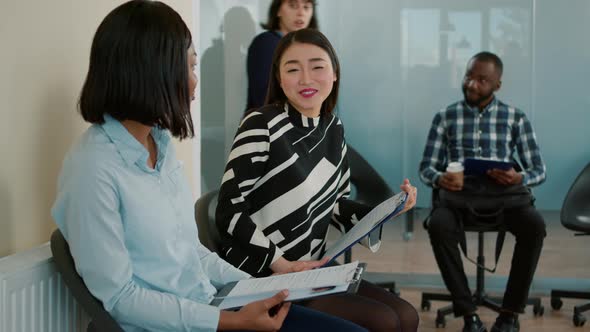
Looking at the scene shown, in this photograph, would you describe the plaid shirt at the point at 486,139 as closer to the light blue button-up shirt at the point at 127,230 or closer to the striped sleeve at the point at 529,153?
the striped sleeve at the point at 529,153

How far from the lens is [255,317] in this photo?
5.27 feet

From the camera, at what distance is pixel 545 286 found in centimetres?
482

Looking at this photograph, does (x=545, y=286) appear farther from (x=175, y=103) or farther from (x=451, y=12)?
(x=175, y=103)

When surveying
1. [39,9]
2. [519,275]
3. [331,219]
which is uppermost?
[39,9]

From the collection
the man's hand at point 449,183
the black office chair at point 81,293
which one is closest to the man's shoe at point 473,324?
the man's hand at point 449,183

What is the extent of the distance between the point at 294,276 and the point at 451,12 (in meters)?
3.50

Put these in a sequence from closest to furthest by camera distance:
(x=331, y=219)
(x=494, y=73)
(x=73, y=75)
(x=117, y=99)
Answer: (x=117, y=99) → (x=73, y=75) → (x=331, y=219) → (x=494, y=73)

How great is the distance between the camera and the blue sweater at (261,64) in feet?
12.5

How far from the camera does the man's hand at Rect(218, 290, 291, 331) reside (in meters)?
1.61

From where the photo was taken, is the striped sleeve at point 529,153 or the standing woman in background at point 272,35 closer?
the standing woman in background at point 272,35

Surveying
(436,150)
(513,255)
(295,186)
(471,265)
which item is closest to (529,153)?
(436,150)

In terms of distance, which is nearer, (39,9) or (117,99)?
(117,99)

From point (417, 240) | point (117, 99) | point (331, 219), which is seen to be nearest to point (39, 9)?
point (117, 99)

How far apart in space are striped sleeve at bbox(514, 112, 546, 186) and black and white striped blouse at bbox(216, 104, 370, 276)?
2.01 meters
